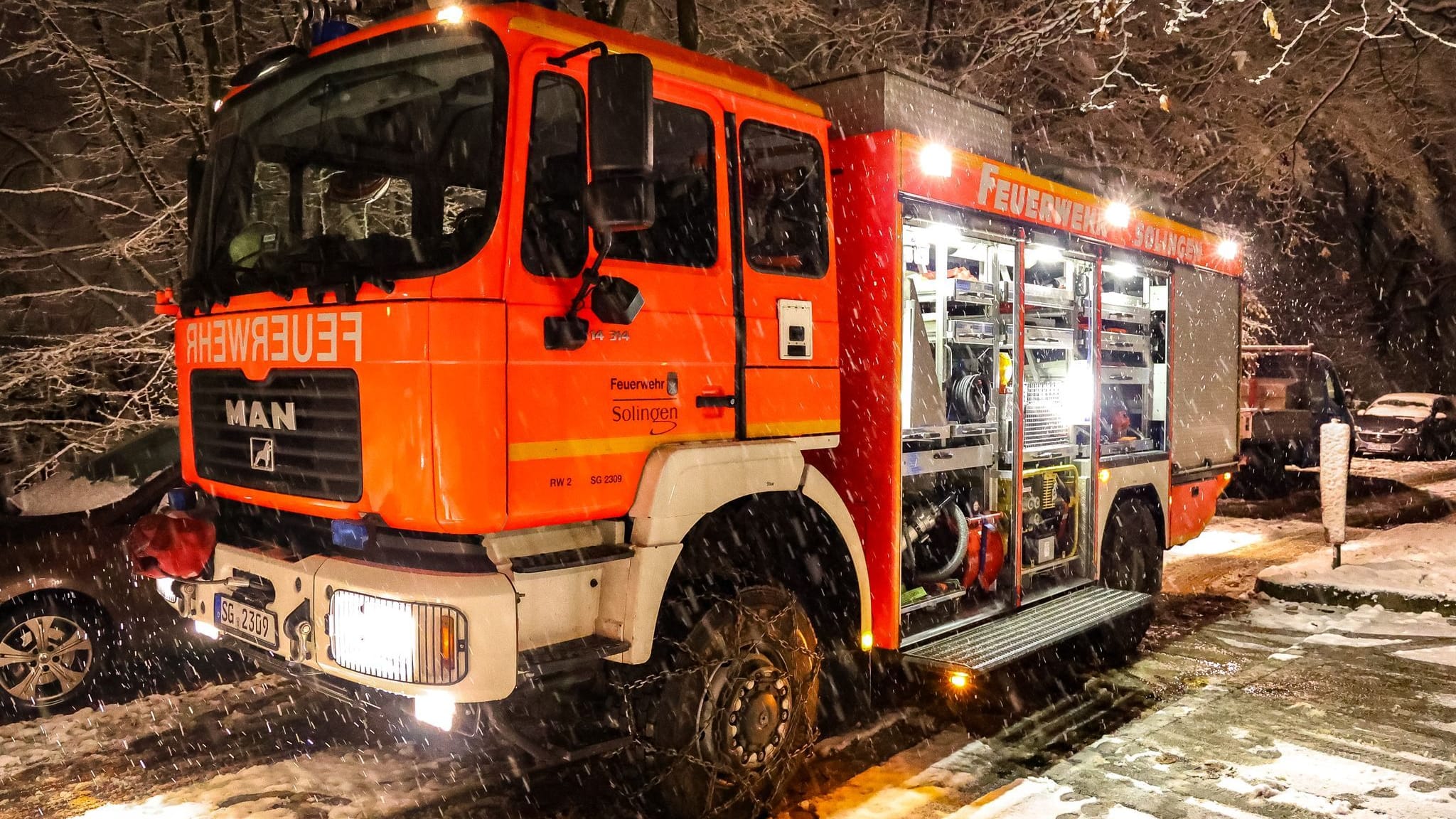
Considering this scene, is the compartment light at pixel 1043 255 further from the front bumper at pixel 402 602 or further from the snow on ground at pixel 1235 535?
the snow on ground at pixel 1235 535

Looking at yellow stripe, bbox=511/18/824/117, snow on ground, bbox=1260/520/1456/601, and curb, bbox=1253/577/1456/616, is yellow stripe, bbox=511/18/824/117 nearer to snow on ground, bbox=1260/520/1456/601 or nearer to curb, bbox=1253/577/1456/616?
curb, bbox=1253/577/1456/616

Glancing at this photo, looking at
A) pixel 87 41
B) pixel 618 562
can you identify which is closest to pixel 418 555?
pixel 618 562

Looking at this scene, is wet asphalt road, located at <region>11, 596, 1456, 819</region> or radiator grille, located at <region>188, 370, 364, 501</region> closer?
radiator grille, located at <region>188, 370, 364, 501</region>

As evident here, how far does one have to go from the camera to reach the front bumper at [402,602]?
3285mm

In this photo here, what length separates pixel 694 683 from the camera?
3.95 m

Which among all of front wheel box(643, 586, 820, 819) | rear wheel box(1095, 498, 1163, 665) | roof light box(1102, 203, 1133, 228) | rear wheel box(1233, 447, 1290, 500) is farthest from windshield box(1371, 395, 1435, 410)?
front wheel box(643, 586, 820, 819)

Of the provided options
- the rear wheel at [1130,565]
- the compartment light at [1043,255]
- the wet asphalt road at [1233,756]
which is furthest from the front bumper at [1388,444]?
the compartment light at [1043,255]

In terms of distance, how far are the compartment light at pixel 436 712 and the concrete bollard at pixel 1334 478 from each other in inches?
301

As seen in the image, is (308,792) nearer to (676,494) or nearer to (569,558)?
(569,558)

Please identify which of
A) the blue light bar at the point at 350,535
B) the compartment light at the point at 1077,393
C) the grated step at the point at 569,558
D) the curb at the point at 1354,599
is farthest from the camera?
the curb at the point at 1354,599

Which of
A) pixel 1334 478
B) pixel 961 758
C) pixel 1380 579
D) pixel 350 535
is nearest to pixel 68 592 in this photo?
pixel 350 535

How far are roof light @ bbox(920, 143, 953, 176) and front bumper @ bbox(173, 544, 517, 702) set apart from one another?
290cm

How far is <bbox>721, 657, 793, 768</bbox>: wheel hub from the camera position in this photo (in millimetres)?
4074

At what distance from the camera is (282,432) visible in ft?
12.7
